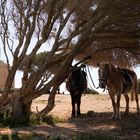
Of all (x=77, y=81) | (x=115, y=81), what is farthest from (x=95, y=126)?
(x=77, y=81)

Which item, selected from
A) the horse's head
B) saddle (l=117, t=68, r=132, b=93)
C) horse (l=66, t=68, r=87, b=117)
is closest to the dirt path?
horse (l=66, t=68, r=87, b=117)

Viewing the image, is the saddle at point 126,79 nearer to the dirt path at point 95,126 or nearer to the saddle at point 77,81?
the dirt path at point 95,126

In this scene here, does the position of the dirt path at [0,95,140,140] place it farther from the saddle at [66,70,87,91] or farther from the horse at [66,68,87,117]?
the saddle at [66,70,87,91]

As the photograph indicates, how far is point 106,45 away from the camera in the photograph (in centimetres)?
2141

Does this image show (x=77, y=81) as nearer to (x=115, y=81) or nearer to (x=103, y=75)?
(x=115, y=81)

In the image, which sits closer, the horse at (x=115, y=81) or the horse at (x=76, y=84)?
the horse at (x=115, y=81)

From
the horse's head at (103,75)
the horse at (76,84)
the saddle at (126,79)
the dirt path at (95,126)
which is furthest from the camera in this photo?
the horse at (76,84)

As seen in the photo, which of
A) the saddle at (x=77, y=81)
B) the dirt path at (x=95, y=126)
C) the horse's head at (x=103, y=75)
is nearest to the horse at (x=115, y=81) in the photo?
the horse's head at (x=103, y=75)

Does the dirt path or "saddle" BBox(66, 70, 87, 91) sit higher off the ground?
"saddle" BBox(66, 70, 87, 91)

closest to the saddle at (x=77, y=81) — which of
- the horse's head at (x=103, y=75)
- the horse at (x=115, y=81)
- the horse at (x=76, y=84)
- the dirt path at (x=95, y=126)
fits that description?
the horse at (x=76, y=84)

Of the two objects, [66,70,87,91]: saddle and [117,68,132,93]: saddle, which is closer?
[117,68,132,93]: saddle

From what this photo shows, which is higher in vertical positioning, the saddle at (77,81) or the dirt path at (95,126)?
the saddle at (77,81)

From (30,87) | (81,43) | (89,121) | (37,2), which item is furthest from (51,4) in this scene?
(89,121)

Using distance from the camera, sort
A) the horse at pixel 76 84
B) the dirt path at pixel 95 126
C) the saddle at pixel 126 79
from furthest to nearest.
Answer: the horse at pixel 76 84 < the saddle at pixel 126 79 < the dirt path at pixel 95 126
